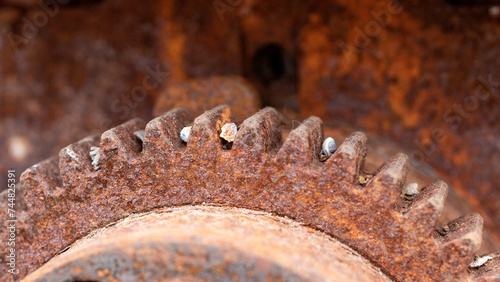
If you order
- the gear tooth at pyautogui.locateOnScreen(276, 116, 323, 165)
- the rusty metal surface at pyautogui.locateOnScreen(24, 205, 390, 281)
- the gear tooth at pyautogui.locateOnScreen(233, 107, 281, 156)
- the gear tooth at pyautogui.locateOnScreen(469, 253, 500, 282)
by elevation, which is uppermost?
the gear tooth at pyautogui.locateOnScreen(233, 107, 281, 156)

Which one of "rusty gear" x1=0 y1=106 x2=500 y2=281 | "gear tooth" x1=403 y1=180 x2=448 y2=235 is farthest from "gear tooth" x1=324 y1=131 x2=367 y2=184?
"gear tooth" x1=403 y1=180 x2=448 y2=235

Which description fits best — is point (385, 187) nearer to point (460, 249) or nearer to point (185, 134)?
point (460, 249)

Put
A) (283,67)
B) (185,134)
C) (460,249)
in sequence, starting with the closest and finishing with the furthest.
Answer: (460,249), (185,134), (283,67)

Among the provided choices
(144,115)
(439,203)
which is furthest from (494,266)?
(144,115)

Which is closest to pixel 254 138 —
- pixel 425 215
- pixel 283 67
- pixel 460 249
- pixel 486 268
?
pixel 425 215

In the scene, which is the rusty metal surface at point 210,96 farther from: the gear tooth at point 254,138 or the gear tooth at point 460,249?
the gear tooth at point 460,249

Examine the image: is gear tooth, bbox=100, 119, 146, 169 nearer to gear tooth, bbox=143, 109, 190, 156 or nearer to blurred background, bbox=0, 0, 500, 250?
gear tooth, bbox=143, 109, 190, 156
